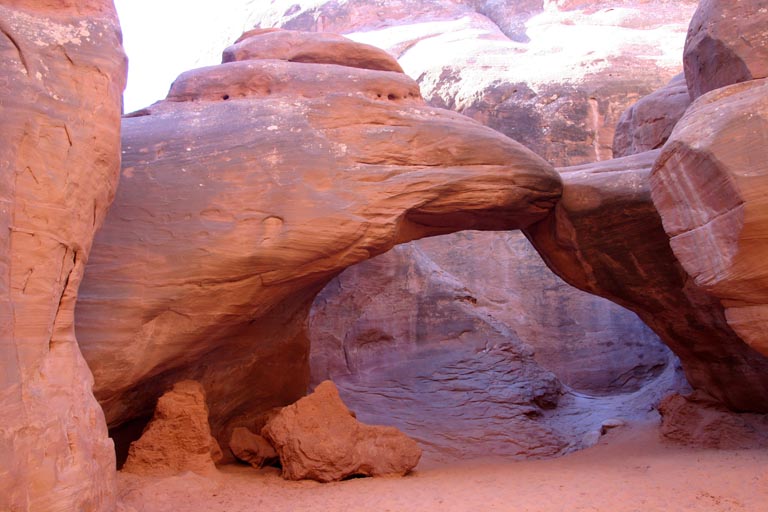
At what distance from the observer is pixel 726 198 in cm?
654

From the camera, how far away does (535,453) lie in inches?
423

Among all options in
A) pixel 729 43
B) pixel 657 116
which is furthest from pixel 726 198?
pixel 657 116

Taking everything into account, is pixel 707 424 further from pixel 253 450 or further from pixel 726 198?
pixel 253 450

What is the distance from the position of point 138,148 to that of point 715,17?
6741 millimetres

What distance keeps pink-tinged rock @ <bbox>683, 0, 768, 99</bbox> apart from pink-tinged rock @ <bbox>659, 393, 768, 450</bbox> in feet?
13.5

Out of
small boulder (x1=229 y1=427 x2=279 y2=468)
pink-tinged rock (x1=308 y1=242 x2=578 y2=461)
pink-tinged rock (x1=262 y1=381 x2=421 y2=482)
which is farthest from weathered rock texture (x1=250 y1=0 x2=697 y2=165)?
small boulder (x1=229 y1=427 x2=279 y2=468)

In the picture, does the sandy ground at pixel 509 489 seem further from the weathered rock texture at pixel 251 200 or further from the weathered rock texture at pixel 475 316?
the weathered rock texture at pixel 475 316

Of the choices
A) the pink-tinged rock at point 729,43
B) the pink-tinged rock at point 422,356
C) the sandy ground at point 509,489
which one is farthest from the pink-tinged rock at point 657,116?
the sandy ground at point 509,489

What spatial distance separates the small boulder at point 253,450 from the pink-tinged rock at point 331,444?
426mm

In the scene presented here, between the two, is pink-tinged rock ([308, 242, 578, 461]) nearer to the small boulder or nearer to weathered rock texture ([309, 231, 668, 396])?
weathered rock texture ([309, 231, 668, 396])

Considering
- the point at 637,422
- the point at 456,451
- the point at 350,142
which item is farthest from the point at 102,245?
the point at 637,422

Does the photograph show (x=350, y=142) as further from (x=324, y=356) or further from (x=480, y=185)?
(x=324, y=356)

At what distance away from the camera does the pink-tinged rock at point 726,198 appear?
6379 mm

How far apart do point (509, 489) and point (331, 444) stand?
1.99 meters
